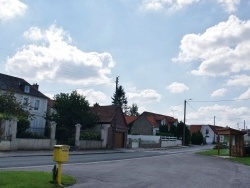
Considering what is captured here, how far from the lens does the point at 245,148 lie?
1524 inches

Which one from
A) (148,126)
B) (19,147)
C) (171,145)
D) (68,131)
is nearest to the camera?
(19,147)

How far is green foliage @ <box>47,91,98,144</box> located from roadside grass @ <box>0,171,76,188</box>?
31069 mm

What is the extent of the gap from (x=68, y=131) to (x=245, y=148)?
19234 millimetres

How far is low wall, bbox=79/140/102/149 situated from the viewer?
42216 mm

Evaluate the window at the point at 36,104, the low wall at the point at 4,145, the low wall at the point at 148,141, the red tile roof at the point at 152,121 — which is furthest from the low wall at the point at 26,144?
the red tile roof at the point at 152,121

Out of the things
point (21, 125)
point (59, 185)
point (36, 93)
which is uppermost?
point (36, 93)

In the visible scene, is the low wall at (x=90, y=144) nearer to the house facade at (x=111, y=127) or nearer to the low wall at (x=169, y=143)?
the house facade at (x=111, y=127)

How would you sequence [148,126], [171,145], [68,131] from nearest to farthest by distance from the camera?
[68,131]
[171,145]
[148,126]

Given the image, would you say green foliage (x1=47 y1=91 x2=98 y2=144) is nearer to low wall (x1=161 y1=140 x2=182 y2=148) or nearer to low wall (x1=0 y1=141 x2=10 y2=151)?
low wall (x1=0 y1=141 x2=10 y2=151)

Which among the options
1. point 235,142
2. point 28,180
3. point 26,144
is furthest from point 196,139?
point 28,180

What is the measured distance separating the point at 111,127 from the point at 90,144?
644 cm

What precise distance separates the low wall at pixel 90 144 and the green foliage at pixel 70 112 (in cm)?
216

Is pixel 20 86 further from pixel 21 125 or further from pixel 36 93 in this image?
pixel 21 125

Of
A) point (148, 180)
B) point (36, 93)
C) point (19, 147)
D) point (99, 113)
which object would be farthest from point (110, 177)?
point (36, 93)
